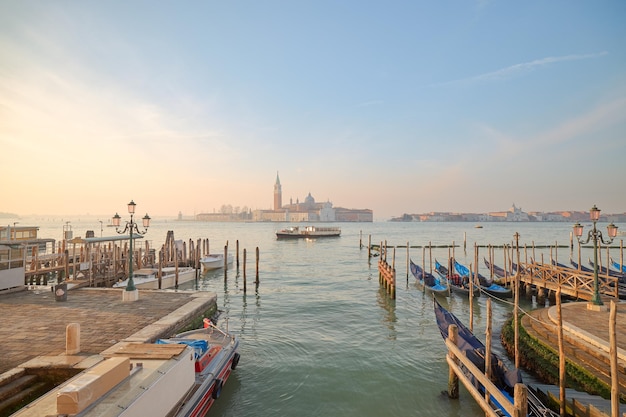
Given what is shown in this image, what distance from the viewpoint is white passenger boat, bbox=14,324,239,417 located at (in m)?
3.85

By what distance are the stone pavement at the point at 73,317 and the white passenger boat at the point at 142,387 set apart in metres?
2.33

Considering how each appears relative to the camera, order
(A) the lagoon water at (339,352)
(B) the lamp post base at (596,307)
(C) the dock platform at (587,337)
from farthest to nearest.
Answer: (B) the lamp post base at (596,307)
(A) the lagoon water at (339,352)
(C) the dock platform at (587,337)

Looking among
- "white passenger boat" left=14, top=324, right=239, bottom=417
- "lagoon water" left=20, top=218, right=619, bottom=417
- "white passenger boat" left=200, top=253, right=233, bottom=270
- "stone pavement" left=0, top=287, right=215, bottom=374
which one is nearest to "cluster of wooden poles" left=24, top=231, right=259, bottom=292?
"white passenger boat" left=200, top=253, right=233, bottom=270

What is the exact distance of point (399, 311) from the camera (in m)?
15.6

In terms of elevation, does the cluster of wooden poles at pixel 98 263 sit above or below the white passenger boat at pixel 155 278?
above

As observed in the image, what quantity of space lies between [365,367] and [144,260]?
72.3 ft

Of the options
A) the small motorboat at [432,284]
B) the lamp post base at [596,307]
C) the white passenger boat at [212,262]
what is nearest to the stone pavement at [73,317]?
the lamp post base at [596,307]

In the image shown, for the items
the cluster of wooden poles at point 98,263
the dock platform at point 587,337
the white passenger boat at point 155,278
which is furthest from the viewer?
the white passenger boat at point 155,278

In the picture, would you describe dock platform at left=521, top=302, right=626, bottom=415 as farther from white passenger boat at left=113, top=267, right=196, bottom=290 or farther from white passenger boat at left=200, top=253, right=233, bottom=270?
white passenger boat at left=200, top=253, right=233, bottom=270

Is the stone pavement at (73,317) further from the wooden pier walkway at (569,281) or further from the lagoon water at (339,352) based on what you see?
the wooden pier walkway at (569,281)

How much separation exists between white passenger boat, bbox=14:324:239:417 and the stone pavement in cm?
233

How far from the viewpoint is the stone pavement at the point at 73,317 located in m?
7.20

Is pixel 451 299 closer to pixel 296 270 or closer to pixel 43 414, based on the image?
pixel 296 270

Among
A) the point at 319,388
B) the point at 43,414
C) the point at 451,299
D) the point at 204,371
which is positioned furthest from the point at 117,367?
the point at 451,299
